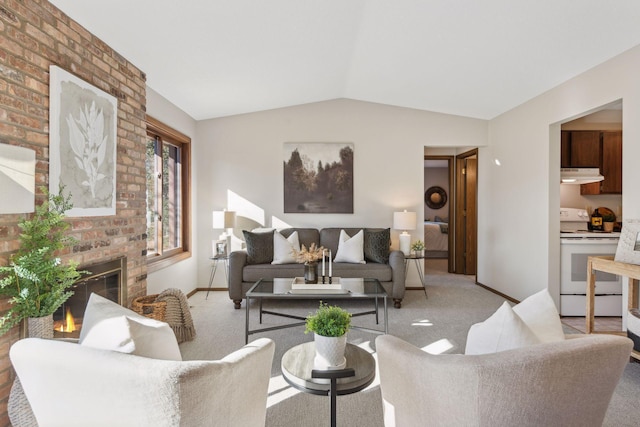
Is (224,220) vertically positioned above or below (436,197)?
below

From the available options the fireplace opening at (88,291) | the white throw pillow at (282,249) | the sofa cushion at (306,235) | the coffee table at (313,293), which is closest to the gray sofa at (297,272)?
the white throw pillow at (282,249)

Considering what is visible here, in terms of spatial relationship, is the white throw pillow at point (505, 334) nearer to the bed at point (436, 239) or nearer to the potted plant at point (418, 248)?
the potted plant at point (418, 248)

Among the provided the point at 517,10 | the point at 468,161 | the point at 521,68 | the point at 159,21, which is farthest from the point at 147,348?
the point at 468,161

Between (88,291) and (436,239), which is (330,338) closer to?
(88,291)

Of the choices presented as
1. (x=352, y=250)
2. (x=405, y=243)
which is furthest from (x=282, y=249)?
(x=405, y=243)

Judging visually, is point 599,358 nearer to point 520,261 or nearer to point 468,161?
point 520,261

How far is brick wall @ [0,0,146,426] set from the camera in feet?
6.45

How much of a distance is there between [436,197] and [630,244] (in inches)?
289

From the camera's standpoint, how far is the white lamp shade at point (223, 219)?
487 cm

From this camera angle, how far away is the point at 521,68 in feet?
12.0

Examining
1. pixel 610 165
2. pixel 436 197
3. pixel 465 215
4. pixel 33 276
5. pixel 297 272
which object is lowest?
pixel 297 272

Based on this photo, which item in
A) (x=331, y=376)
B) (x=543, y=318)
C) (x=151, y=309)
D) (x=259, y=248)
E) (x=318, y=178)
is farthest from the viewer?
(x=318, y=178)

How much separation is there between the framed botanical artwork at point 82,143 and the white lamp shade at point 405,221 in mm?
3508

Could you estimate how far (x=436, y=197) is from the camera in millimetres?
10203
